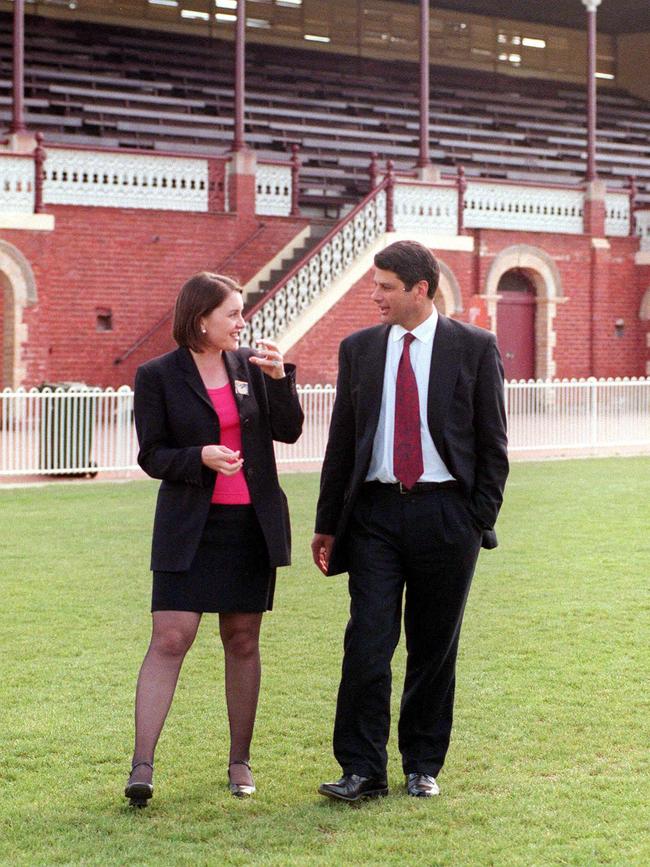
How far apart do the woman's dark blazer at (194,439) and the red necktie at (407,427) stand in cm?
38

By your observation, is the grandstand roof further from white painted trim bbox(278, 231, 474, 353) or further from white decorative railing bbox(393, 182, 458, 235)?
white painted trim bbox(278, 231, 474, 353)

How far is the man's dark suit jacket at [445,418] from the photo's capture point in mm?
4715

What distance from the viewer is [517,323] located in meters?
27.3

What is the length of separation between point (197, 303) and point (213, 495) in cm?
66

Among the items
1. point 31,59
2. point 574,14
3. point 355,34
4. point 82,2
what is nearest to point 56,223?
point 31,59

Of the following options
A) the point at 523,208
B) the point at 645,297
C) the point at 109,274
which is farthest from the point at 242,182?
the point at 645,297

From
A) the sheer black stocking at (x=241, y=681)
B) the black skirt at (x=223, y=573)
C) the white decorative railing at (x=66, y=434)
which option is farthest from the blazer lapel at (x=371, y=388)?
the white decorative railing at (x=66, y=434)

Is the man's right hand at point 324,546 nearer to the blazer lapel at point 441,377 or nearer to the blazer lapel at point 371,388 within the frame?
the blazer lapel at point 371,388

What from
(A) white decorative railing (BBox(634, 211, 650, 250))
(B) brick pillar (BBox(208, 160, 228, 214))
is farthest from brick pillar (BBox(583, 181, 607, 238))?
(B) brick pillar (BBox(208, 160, 228, 214))

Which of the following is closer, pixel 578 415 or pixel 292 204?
pixel 578 415

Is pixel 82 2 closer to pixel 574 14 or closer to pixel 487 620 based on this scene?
pixel 574 14

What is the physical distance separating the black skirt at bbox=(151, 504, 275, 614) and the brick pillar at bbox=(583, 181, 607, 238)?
23862 mm

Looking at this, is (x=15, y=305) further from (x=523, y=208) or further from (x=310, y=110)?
(x=523, y=208)

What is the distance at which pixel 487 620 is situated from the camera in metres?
8.09
